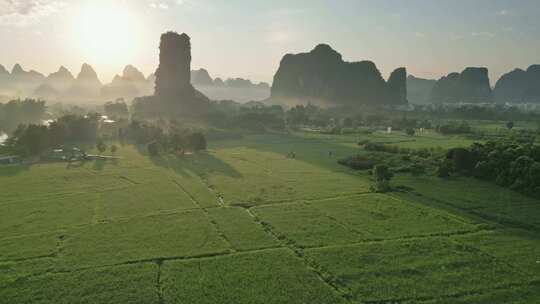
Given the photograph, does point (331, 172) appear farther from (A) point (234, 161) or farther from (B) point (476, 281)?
(B) point (476, 281)

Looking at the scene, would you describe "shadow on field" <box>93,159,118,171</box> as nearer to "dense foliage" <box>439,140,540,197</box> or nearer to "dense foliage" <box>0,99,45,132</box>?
"dense foliage" <box>439,140,540,197</box>

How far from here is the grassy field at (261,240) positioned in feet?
61.7

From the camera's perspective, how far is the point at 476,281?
19688 millimetres

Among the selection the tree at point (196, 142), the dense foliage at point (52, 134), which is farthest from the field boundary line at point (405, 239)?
the dense foliage at point (52, 134)

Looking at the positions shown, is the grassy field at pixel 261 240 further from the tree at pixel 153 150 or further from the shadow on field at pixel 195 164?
the tree at pixel 153 150

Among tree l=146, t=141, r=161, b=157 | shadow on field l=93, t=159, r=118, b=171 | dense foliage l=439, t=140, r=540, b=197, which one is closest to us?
dense foliage l=439, t=140, r=540, b=197

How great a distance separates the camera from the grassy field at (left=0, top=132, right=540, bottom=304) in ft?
61.7

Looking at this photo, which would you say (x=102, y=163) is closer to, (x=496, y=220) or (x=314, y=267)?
(x=314, y=267)

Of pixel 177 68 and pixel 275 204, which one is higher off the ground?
pixel 177 68

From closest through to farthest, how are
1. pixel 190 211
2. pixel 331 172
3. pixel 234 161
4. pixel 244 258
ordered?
pixel 244 258 < pixel 190 211 < pixel 331 172 < pixel 234 161

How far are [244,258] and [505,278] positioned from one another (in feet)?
44.8

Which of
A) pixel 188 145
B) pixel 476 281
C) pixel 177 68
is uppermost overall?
pixel 177 68

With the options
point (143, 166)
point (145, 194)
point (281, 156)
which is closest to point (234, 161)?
point (281, 156)

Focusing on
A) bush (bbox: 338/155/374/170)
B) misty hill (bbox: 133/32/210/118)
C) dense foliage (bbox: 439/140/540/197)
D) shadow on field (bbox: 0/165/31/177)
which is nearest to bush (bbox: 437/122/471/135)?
dense foliage (bbox: 439/140/540/197)
